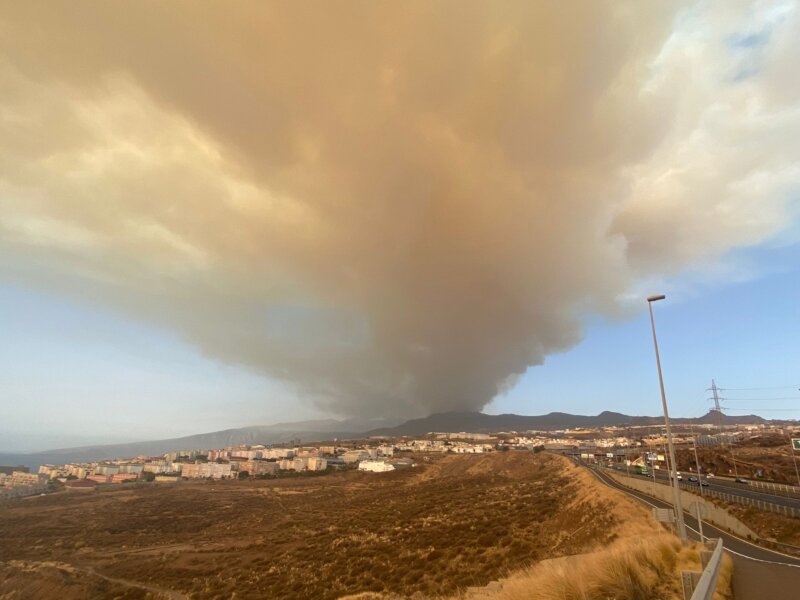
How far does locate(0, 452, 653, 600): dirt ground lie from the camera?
27.1m

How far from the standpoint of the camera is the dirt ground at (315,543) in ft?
88.9

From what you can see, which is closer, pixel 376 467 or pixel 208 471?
pixel 376 467

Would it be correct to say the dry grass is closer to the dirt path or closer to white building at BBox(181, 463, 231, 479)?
the dirt path

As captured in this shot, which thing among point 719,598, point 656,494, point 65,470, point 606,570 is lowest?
point 65,470

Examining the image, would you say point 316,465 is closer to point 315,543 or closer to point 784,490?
point 315,543

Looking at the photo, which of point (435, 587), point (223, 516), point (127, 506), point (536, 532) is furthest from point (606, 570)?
point (127, 506)

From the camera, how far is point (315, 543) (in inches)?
1578

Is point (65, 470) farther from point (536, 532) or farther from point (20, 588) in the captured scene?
point (536, 532)

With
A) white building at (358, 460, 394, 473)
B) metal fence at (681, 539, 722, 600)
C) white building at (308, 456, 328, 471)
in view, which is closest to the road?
metal fence at (681, 539, 722, 600)

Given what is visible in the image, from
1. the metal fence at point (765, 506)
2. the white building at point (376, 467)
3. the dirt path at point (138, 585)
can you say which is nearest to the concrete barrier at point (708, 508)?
the metal fence at point (765, 506)

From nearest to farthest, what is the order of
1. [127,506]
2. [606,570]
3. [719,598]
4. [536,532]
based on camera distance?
[606,570] → [719,598] → [536,532] → [127,506]

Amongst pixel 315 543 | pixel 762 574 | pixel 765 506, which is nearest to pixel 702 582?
pixel 762 574

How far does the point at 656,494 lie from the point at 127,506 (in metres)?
91.2

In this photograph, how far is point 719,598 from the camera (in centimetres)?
1008
